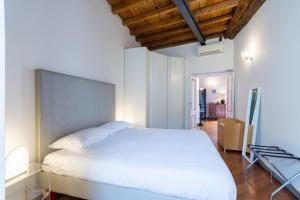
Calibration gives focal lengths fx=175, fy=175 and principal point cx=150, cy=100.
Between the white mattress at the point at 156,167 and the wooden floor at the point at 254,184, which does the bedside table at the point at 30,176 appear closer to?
the white mattress at the point at 156,167

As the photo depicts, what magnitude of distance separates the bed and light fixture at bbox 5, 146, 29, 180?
0.23 metres

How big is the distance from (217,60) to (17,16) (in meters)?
4.26

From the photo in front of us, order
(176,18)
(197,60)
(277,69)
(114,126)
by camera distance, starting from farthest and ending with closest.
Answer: (197,60) → (176,18) → (114,126) → (277,69)

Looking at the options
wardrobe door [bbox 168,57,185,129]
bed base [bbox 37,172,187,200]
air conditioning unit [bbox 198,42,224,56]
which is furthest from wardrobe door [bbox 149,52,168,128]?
bed base [bbox 37,172,187,200]

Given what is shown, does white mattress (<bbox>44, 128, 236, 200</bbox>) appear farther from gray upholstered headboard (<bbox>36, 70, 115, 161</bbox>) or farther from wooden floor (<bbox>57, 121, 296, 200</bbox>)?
wooden floor (<bbox>57, 121, 296, 200</bbox>)

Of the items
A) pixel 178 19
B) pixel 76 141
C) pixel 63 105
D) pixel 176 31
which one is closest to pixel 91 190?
pixel 76 141

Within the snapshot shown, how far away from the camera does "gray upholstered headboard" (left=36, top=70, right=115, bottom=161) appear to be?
1.87 metres

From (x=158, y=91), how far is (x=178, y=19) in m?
1.65

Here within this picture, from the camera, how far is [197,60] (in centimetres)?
485

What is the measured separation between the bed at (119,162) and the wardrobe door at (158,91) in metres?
1.67

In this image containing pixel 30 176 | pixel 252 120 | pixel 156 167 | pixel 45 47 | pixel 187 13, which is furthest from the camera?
pixel 252 120

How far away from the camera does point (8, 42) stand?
162 centimetres

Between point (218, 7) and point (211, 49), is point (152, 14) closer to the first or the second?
point (218, 7)

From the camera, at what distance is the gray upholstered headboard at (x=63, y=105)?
1.87 m
